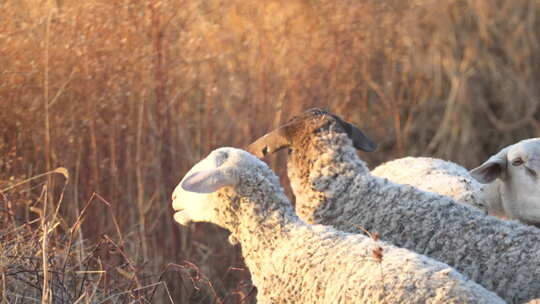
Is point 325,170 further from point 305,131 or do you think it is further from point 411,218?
point 411,218

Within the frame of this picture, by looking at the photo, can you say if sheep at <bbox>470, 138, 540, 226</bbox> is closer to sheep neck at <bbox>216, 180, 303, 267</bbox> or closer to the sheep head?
the sheep head

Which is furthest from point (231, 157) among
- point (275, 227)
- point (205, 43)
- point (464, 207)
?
point (205, 43)

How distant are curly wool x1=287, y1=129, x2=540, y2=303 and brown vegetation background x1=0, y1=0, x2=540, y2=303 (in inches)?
20.9

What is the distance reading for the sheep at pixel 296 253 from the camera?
2.85m

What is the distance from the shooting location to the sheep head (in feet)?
13.0

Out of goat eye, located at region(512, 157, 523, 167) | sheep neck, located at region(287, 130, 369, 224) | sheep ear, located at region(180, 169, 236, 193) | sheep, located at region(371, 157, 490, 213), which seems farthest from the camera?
sheep, located at region(371, 157, 490, 213)

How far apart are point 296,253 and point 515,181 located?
4.75ft

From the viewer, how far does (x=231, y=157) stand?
11.3ft

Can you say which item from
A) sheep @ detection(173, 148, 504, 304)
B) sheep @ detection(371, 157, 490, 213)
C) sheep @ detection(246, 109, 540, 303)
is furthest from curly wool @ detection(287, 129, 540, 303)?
sheep @ detection(371, 157, 490, 213)

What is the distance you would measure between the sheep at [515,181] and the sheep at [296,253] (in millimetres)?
1242

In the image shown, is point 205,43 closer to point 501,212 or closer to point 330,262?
point 501,212

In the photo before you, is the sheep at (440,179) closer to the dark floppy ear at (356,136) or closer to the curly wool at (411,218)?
the dark floppy ear at (356,136)

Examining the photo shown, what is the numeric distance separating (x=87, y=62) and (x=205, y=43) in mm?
1103

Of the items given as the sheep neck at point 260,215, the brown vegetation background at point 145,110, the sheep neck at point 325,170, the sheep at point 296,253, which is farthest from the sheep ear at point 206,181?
the sheep neck at point 325,170
